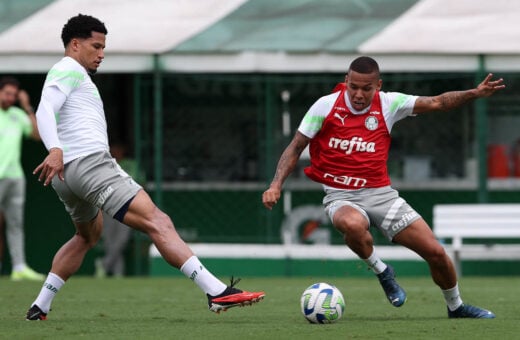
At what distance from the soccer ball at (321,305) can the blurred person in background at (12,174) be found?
7.30 m

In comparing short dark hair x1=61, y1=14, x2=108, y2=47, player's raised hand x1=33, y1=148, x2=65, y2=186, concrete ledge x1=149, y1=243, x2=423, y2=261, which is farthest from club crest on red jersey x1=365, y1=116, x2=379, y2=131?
concrete ledge x1=149, y1=243, x2=423, y2=261

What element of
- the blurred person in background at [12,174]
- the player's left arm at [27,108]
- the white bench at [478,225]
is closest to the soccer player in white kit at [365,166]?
the player's left arm at [27,108]

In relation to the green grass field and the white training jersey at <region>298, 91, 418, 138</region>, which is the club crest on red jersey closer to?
the white training jersey at <region>298, 91, 418, 138</region>

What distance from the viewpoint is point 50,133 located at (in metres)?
8.00

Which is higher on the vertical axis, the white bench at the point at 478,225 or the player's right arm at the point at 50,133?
the player's right arm at the point at 50,133

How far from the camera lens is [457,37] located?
1572cm

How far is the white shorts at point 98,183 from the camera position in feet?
26.8

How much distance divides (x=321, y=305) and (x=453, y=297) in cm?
104

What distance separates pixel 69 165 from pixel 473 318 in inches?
115

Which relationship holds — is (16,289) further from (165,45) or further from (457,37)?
(457,37)

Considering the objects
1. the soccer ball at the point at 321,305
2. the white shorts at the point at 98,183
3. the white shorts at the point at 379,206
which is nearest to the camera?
the white shorts at the point at 98,183

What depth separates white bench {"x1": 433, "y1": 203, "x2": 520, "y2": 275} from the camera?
15406 millimetres

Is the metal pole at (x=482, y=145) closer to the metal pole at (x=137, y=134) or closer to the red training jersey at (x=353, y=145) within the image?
the metal pole at (x=137, y=134)

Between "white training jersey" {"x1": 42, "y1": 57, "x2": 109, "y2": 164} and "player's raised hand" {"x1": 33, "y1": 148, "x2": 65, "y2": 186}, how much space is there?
0.37 metres
